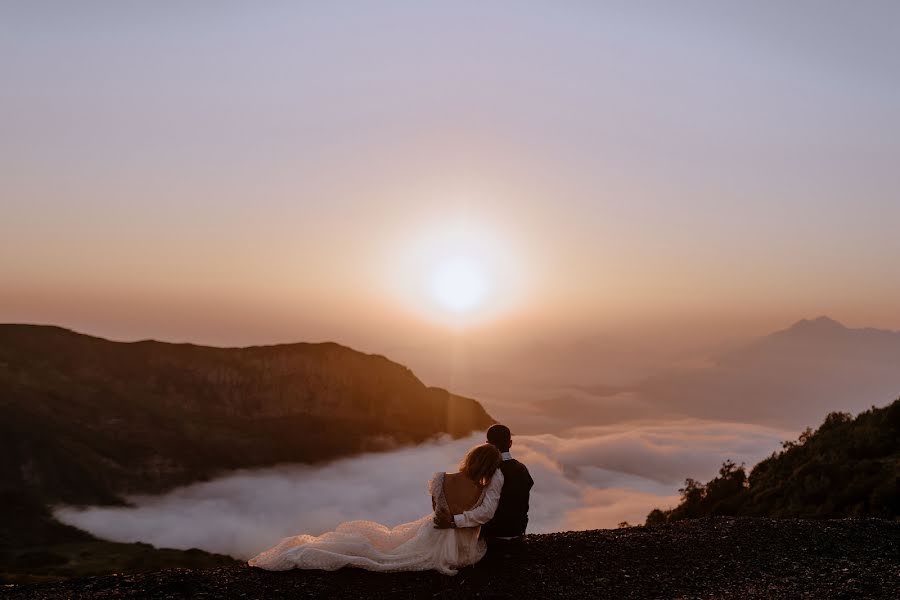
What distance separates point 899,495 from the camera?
790 inches

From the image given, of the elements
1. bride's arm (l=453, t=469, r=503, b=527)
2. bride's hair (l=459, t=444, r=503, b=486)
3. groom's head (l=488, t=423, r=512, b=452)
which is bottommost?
bride's arm (l=453, t=469, r=503, b=527)

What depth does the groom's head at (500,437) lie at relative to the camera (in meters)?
13.3

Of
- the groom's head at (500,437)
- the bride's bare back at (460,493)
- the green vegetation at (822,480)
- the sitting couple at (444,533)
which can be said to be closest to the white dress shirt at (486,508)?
the sitting couple at (444,533)

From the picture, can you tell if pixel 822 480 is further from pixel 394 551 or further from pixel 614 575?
pixel 394 551

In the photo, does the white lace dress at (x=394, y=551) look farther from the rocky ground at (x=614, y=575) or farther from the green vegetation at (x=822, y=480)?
the green vegetation at (x=822, y=480)

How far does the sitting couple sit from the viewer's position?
511 inches

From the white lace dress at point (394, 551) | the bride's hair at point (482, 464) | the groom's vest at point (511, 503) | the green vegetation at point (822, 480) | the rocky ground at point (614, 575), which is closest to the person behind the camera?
the rocky ground at point (614, 575)

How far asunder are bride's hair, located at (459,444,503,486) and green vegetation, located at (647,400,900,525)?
1218cm

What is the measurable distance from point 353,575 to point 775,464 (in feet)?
81.8

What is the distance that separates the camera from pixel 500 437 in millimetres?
13359

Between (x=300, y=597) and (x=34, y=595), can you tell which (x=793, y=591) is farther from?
(x=34, y=595)

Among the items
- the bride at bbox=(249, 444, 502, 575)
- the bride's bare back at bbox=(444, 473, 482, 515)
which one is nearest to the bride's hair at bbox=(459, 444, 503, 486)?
the bride at bbox=(249, 444, 502, 575)

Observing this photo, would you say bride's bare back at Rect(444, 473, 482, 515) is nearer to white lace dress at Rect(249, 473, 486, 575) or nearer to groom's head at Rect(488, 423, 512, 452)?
white lace dress at Rect(249, 473, 486, 575)

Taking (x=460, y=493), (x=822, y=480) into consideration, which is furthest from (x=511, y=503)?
(x=822, y=480)
